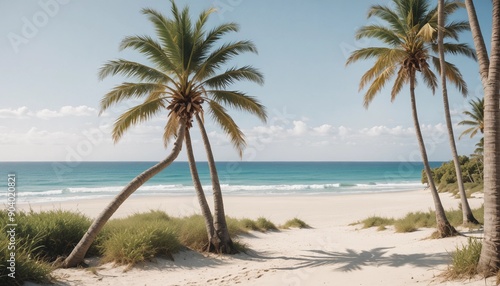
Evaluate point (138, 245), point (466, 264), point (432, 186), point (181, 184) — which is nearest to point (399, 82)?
point (432, 186)

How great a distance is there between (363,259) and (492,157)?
4916mm

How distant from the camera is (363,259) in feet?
30.4

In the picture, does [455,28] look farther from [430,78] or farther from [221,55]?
[221,55]

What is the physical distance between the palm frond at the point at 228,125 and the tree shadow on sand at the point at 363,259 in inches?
166

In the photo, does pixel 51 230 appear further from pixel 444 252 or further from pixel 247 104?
pixel 444 252

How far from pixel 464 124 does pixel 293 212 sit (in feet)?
60.7

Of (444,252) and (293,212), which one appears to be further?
(293,212)

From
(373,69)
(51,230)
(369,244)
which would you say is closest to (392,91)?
(373,69)

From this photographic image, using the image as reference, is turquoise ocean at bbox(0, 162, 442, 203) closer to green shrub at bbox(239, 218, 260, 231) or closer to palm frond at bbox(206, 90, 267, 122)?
green shrub at bbox(239, 218, 260, 231)

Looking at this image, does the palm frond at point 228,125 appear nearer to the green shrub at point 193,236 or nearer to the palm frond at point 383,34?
the green shrub at point 193,236

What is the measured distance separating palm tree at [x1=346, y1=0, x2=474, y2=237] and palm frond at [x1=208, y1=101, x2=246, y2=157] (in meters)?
6.07

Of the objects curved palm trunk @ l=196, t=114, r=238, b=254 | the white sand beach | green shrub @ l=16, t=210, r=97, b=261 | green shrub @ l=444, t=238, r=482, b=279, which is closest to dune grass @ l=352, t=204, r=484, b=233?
the white sand beach

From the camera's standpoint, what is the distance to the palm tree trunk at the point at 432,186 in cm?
1091

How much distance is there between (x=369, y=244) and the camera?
39.2 feet
